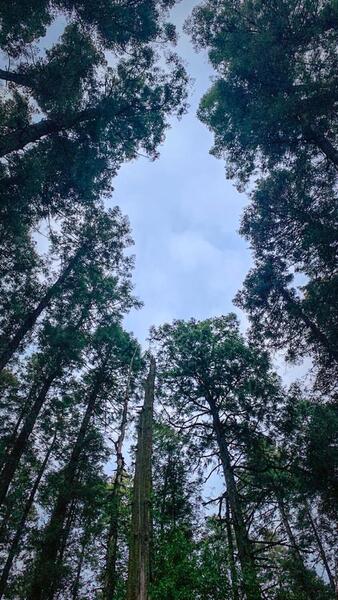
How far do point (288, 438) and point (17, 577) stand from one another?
13399mm

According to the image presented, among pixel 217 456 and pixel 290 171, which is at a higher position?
pixel 290 171

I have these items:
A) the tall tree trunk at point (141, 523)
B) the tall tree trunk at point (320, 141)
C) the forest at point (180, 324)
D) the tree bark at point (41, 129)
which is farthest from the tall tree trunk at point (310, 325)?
the tree bark at point (41, 129)

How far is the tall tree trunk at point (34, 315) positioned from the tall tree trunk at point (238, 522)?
7.66m

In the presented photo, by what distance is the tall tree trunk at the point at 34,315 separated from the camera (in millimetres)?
10133

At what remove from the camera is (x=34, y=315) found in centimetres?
1147

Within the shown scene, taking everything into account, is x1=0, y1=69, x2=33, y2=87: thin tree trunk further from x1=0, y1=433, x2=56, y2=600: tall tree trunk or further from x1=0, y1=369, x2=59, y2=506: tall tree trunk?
x1=0, y1=433, x2=56, y2=600: tall tree trunk

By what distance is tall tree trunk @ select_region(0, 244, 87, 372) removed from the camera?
1013 centimetres

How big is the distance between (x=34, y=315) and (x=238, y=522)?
9.45 m

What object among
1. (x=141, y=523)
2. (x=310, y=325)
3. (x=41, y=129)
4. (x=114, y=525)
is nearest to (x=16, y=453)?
(x=114, y=525)

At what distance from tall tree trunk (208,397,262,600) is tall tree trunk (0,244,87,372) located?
7655 mm

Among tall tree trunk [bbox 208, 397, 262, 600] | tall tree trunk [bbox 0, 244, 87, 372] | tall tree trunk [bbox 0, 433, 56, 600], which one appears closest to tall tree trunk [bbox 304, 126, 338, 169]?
tall tree trunk [bbox 0, 244, 87, 372]

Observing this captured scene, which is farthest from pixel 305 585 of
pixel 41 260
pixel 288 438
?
pixel 41 260

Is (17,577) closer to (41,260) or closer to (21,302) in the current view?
(21,302)

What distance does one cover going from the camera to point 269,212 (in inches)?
456
